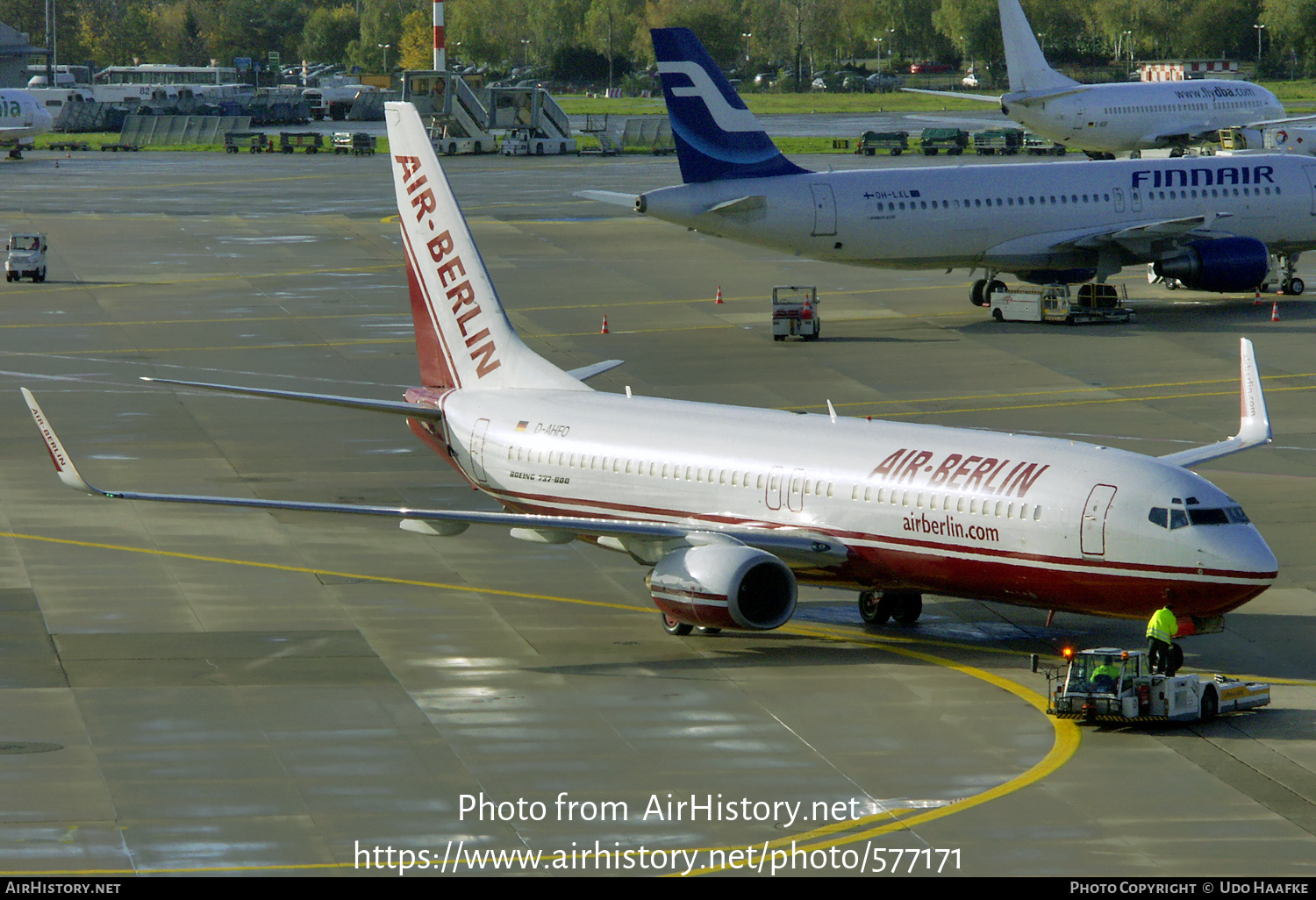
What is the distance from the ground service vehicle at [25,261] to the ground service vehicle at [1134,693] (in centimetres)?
6754

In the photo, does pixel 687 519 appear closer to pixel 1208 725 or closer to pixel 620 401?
pixel 620 401

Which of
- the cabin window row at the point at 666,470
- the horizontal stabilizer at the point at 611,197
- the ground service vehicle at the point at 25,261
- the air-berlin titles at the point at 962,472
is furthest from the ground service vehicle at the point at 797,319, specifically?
the ground service vehicle at the point at 25,261

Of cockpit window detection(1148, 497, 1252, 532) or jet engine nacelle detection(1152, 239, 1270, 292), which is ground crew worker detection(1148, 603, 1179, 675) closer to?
cockpit window detection(1148, 497, 1252, 532)

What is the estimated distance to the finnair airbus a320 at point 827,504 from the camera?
30297 millimetres

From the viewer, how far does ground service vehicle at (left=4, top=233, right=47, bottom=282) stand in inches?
3344

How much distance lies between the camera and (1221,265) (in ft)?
239

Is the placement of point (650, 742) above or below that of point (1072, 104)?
below

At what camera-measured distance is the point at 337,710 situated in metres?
29.0

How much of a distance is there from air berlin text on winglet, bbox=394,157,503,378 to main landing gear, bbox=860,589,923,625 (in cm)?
1054

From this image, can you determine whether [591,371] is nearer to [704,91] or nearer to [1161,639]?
[1161,639]

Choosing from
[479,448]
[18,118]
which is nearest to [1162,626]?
[479,448]
